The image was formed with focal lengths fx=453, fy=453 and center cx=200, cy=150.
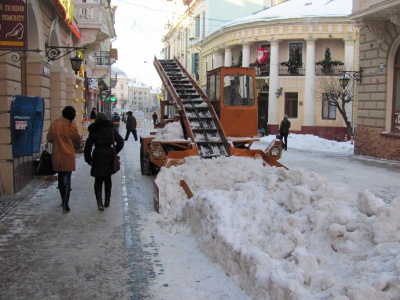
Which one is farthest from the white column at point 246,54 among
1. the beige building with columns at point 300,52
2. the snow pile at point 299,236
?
the snow pile at point 299,236

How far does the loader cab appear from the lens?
10.8 m

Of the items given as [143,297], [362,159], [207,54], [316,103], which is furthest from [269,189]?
[207,54]

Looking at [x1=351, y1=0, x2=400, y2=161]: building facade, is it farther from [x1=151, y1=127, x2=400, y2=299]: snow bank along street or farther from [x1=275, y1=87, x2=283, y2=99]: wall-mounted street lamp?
[x1=275, y1=87, x2=283, y2=99]: wall-mounted street lamp

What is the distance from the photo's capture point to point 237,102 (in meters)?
10.9

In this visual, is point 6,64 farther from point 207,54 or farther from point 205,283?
point 207,54

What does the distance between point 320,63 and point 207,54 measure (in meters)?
13.0

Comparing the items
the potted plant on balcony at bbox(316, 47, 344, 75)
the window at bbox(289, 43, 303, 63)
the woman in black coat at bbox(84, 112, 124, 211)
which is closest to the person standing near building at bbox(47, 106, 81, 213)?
the woman in black coat at bbox(84, 112, 124, 211)

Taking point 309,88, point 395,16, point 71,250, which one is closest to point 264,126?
point 309,88

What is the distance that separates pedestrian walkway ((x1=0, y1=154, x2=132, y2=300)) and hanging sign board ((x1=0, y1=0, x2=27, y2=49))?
275 cm

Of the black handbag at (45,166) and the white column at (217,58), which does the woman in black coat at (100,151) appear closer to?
the black handbag at (45,166)

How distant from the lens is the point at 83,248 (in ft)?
18.6

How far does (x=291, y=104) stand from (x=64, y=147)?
25971 mm

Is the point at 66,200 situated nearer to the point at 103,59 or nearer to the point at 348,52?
the point at 348,52

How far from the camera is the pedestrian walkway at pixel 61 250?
4.45 metres
